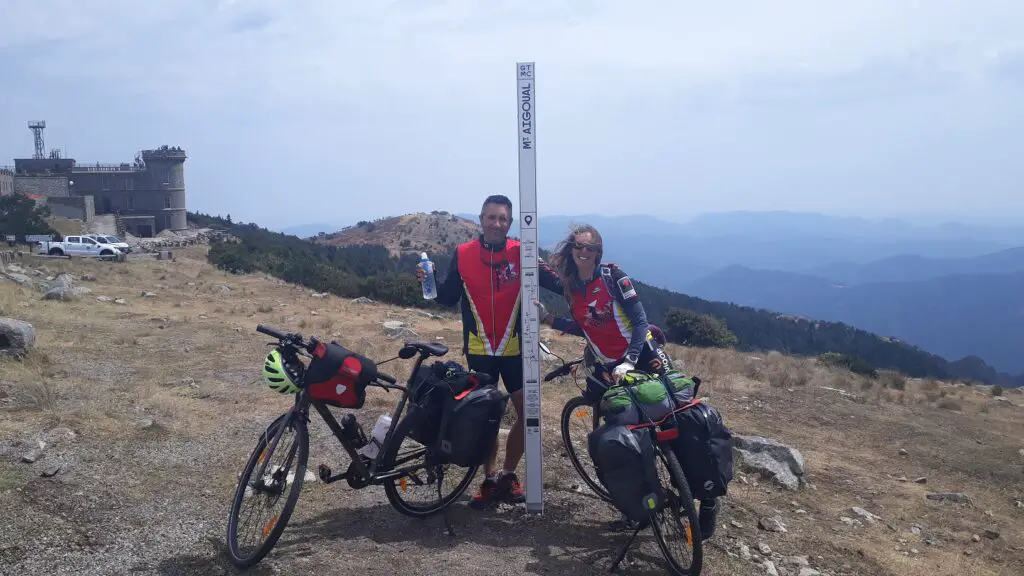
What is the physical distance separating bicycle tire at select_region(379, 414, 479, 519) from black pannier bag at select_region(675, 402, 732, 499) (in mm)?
1273

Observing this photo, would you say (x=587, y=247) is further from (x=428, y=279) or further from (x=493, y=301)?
(x=428, y=279)

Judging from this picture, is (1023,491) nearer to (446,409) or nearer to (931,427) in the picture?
(931,427)

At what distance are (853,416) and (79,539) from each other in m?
9.10

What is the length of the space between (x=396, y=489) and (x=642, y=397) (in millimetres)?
1601

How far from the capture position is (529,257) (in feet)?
14.1

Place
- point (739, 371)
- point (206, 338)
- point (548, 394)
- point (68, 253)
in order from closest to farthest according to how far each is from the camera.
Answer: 1. point (548, 394)
2. point (206, 338)
3. point (739, 371)
4. point (68, 253)

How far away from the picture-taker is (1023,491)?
6.93m

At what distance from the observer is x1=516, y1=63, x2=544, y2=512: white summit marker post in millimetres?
4234

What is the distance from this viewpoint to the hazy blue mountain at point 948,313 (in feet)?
404

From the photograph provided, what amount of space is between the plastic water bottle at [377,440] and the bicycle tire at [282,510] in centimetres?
42

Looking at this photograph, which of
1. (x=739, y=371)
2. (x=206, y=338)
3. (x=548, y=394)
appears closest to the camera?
(x=548, y=394)

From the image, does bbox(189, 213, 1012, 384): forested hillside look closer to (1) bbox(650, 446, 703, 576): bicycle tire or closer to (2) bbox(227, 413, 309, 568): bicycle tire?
(1) bbox(650, 446, 703, 576): bicycle tire

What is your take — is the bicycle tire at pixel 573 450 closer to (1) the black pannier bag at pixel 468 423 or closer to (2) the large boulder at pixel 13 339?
(1) the black pannier bag at pixel 468 423

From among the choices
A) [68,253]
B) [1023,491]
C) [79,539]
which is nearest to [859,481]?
[1023,491]
